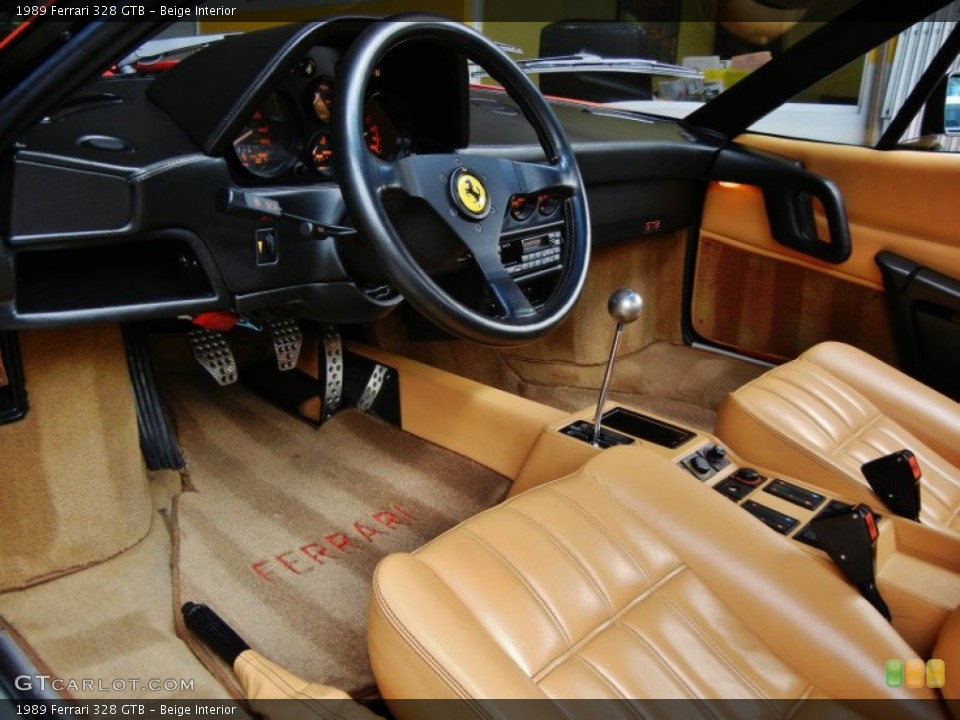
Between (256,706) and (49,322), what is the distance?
67 centimetres

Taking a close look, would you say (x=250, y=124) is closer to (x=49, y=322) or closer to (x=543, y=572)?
(x=49, y=322)

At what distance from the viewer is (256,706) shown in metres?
1.25

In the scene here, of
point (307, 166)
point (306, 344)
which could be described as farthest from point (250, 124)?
point (306, 344)

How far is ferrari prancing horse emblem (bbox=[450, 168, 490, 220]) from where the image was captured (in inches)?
48.4

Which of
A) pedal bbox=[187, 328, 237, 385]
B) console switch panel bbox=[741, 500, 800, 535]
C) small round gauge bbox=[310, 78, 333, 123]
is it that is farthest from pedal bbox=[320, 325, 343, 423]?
console switch panel bbox=[741, 500, 800, 535]

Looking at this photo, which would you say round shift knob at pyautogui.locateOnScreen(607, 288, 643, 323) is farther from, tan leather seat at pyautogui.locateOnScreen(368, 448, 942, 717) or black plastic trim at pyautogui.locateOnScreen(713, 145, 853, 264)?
black plastic trim at pyautogui.locateOnScreen(713, 145, 853, 264)

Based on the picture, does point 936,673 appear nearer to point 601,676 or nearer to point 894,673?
point 894,673

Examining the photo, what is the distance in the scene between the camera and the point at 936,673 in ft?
3.42

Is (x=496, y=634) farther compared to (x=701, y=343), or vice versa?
(x=701, y=343)

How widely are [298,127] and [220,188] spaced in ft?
0.75

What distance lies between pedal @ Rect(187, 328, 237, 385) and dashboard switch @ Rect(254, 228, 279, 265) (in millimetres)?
537

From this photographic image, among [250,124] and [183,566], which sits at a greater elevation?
[250,124]

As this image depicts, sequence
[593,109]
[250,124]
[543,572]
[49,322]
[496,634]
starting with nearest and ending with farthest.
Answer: [496,634] → [543,572] → [49,322] → [250,124] → [593,109]

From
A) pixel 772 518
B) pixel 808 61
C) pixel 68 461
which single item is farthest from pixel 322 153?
pixel 808 61
